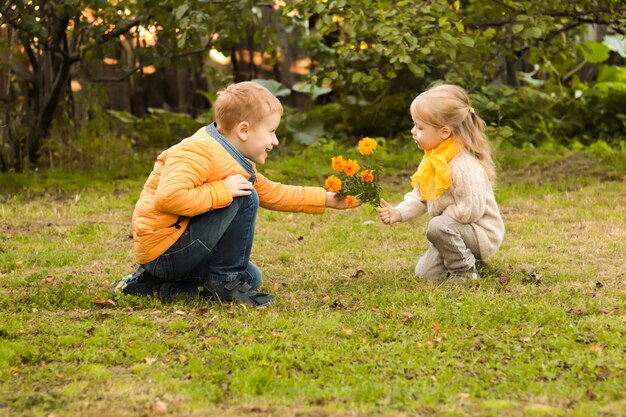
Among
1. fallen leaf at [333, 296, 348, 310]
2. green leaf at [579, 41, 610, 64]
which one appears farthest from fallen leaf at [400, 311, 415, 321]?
green leaf at [579, 41, 610, 64]

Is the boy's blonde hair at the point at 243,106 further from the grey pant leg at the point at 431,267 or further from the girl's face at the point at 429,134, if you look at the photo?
the grey pant leg at the point at 431,267

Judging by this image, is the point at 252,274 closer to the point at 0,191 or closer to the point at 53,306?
the point at 53,306

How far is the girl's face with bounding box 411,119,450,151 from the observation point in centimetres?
475

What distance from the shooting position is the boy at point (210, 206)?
13.9 feet

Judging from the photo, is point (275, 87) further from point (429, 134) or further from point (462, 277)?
point (462, 277)

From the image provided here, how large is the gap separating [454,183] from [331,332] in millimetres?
1218

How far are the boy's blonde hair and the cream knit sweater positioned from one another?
103 cm

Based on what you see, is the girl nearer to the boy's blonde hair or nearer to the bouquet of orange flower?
the bouquet of orange flower

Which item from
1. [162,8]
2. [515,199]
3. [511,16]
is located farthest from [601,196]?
[162,8]

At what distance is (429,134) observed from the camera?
15.6 ft

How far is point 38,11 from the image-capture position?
759 cm

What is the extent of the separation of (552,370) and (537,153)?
20.1 ft

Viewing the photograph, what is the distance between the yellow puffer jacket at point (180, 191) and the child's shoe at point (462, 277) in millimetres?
1215

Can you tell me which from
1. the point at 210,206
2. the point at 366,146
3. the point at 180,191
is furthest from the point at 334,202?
the point at 180,191
